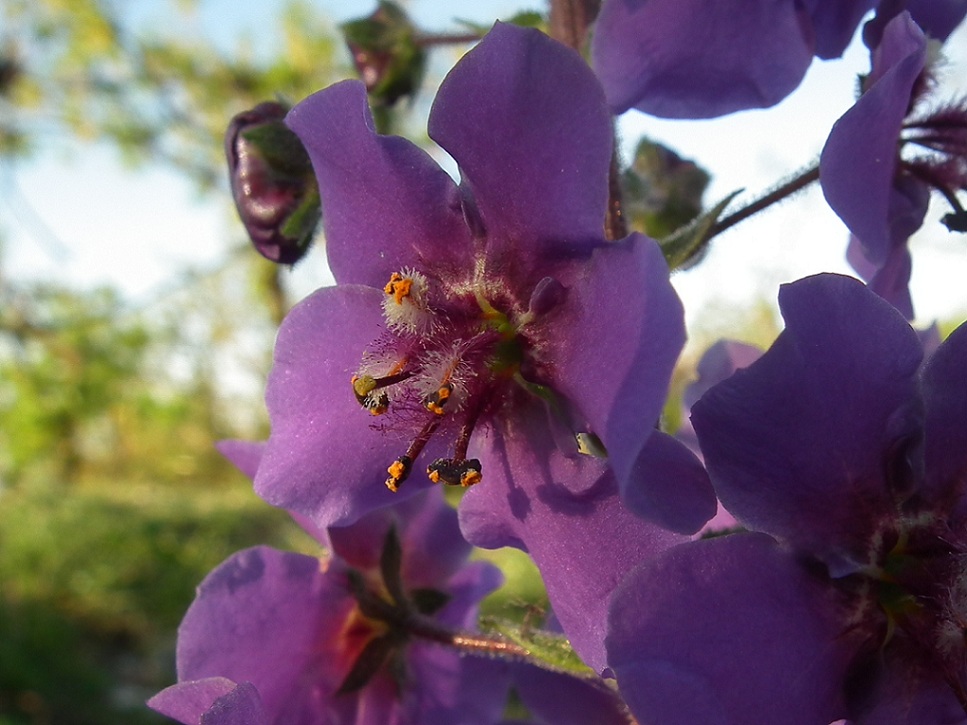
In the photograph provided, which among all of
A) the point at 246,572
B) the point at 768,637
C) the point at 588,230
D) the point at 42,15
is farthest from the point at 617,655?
the point at 42,15

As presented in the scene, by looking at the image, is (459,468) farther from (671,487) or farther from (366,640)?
(366,640)

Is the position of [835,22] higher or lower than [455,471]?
higher

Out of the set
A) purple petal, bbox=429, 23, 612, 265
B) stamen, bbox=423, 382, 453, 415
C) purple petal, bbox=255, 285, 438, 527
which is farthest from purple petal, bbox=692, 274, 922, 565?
purple petal, bbox=255, 285, 438, 527

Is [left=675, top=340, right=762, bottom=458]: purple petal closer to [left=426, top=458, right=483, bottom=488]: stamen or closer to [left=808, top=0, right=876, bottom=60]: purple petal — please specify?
[left=808, top=0, right=876, bottom=60]: purple petal

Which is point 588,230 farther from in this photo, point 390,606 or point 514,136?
point 390,606

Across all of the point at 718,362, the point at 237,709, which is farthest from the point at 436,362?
the point at 718,362

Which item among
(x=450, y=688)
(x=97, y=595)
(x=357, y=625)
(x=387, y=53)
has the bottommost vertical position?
(x=97, y=595)

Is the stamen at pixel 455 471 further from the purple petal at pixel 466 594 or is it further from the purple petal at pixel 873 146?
the purple petal at pixel 466 594

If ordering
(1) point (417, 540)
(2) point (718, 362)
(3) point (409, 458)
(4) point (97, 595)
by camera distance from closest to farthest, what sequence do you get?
(3) point (409, 458), (1) point (417, 540), (2) point (718, 362), (4) point (97, 595)
